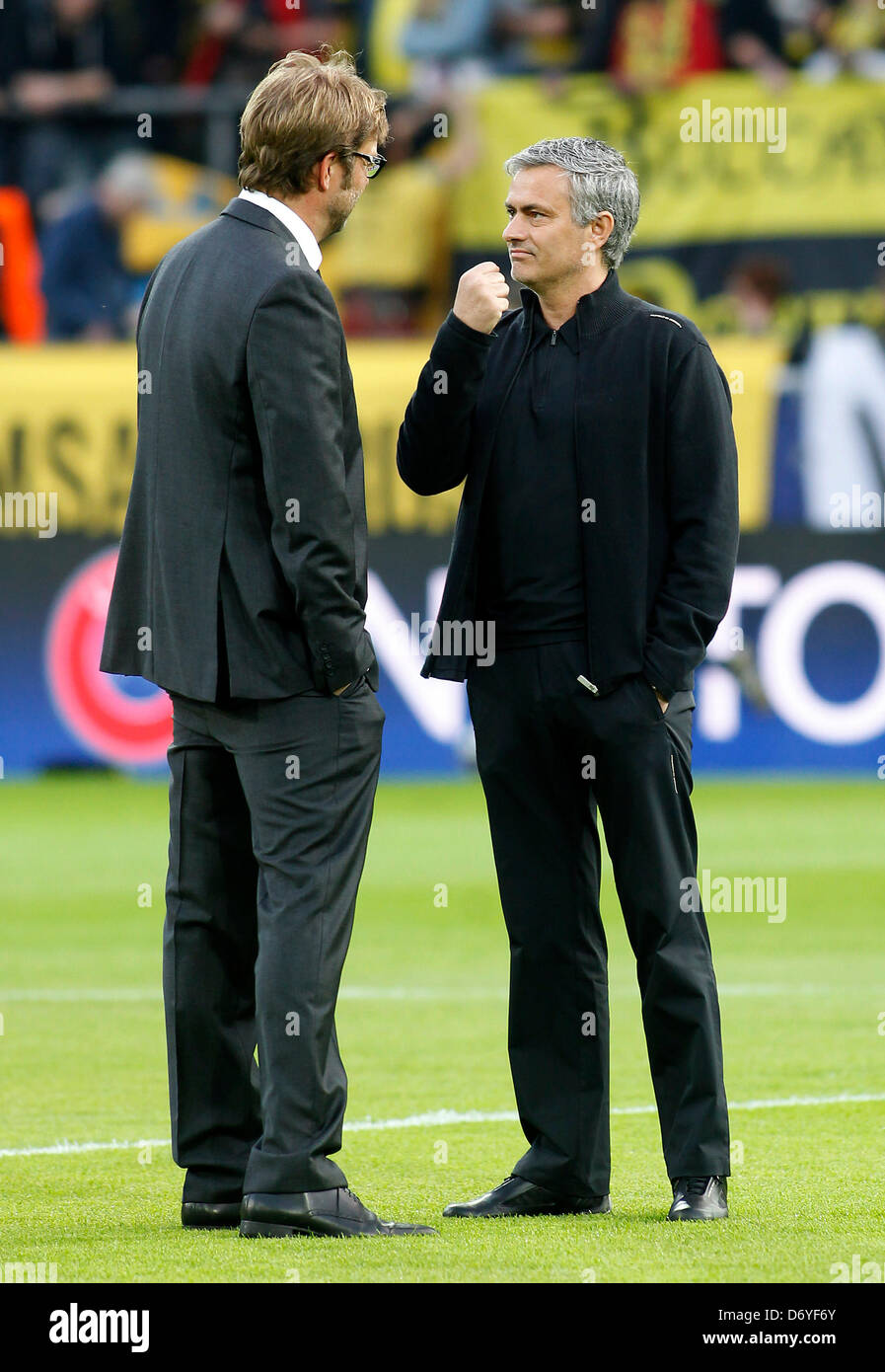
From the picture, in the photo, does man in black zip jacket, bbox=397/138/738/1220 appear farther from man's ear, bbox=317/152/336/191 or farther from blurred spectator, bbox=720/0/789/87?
blurred spectator, bbox=720/0/789/87

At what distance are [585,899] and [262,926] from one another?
2.47ft

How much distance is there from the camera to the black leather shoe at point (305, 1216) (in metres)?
4.08

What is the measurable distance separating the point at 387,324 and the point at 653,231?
79.0 inches

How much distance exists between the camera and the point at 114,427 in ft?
45.3

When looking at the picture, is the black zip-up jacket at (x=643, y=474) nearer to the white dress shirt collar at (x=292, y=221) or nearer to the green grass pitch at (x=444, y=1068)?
the white dress shirt collar at (x=292, y=221)

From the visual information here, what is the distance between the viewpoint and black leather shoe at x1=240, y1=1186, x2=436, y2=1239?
4.08m

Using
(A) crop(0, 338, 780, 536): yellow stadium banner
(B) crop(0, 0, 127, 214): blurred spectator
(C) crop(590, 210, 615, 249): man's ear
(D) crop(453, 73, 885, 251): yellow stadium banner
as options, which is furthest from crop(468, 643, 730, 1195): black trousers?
(B) crop(0, 0, 127, 214): blurred spectator

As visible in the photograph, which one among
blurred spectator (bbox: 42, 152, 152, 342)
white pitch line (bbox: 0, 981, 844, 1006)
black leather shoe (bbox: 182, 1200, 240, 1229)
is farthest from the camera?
blurred spectator (bbox: 42, 152, 152, 342)

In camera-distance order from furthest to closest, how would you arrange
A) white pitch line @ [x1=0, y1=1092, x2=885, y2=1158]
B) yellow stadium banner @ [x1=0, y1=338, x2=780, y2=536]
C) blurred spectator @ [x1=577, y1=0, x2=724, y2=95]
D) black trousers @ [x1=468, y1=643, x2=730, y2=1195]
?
blurred spectator @ [x1=577, y1=0, x2=724, y2=95] < yellow stadium banner @ [x1=0, y1=338, x2=780, y2=536] < white pitch line @ [x1=0, y1=1092, x2=885, y2=1158] < black trousers @ [x1=468, y1=643, x2=730, y2=1195]

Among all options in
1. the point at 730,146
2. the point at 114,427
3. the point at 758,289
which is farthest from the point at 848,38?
the point at 114,427

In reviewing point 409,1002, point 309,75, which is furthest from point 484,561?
point 409,1002

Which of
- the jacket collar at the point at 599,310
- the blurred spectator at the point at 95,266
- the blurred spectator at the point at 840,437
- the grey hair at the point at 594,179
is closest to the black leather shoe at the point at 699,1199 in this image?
the jacket collar at the point at 599,310

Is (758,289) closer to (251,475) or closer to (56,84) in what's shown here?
(56,84)

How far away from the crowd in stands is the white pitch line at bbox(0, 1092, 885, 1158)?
1051cm
